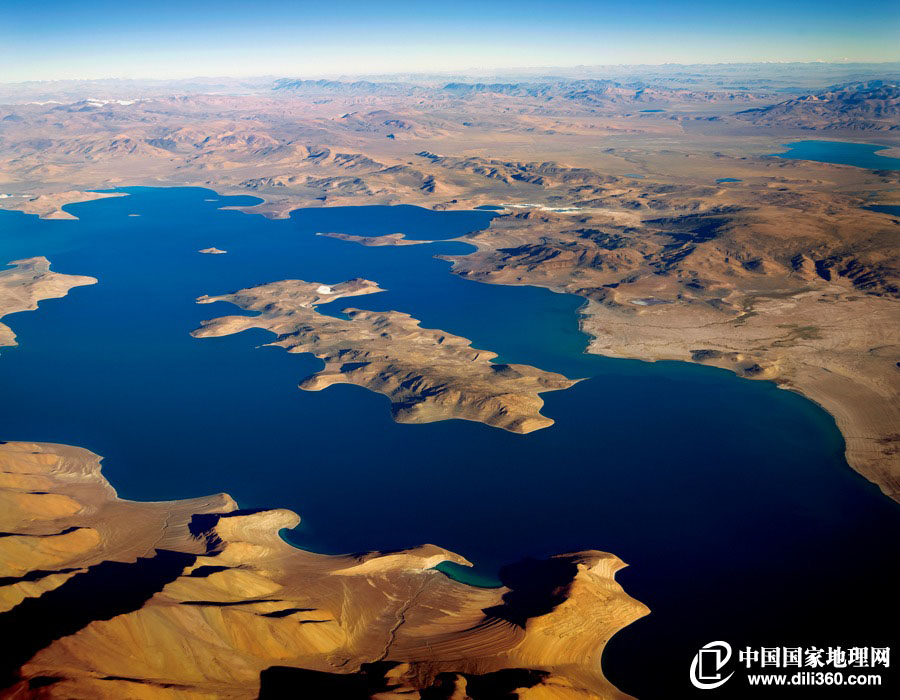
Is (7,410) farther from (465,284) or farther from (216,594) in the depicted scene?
(465,284)

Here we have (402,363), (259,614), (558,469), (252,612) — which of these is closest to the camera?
(252,612)

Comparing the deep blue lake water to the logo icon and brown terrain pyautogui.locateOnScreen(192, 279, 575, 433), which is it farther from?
brown terrain pyautogui.locateOnScreen(192, 279, 575, 433)

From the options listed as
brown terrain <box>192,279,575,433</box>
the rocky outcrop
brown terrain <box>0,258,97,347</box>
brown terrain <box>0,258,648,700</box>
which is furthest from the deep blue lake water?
brown terrain <box>0,258,97,347</box>

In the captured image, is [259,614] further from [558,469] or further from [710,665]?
[558,469]

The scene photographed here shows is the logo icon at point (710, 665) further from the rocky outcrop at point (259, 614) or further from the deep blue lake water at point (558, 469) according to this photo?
the rocky outcrop at point (259, 614)

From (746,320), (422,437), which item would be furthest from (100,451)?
(746,320)

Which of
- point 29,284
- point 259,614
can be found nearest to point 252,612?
point 259,614

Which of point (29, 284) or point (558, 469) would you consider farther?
point (29, 284)

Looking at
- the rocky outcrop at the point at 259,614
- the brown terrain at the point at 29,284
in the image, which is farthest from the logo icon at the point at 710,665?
the brown terrain at the point at 29,284
